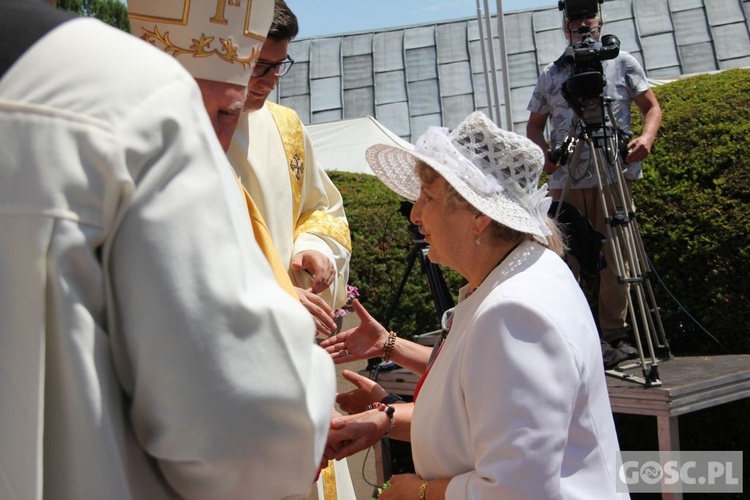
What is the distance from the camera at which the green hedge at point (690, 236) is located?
603 cm

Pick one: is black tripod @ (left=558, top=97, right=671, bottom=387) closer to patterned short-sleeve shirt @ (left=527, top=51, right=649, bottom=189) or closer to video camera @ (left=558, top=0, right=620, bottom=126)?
video camera @ (left=558, top=0, right=620, bottom=126)

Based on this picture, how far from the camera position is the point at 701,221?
6164 mm

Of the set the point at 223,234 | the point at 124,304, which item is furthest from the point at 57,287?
the point at 223,234

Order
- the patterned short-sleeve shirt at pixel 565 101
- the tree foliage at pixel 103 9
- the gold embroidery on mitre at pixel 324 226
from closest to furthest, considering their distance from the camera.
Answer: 1. the gold embroidery on mitre at pixel 324 226
2. the patterned short-sleeve shirt at pixel 565 101
3. the tree foliage at pixel 103 9

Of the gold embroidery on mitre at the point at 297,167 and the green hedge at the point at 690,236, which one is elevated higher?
the gold embroidery on mitre at the point at 297,167

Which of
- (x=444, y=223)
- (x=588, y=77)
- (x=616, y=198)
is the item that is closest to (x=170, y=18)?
(x=444, y=223)

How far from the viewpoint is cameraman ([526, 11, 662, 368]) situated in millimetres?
5812

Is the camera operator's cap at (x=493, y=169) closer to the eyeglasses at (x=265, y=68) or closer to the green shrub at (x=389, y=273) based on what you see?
the eyeglasses at (x=265, y=68)

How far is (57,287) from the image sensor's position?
1.06 metres

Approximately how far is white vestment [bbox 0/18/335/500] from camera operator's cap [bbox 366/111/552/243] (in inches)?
60.8

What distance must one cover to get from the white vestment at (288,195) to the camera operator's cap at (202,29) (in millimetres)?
788

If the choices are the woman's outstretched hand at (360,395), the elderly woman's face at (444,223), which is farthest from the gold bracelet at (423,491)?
the elderly woman's face at (444,223)

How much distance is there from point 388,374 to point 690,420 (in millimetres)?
2086

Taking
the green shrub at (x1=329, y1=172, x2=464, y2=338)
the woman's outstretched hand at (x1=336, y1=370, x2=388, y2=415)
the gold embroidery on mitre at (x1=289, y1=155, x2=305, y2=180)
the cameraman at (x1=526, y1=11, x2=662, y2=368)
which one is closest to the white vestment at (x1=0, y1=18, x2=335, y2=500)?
the woman's outstretched hand at (x1=336, y1=370, x2=388, y2=415)
